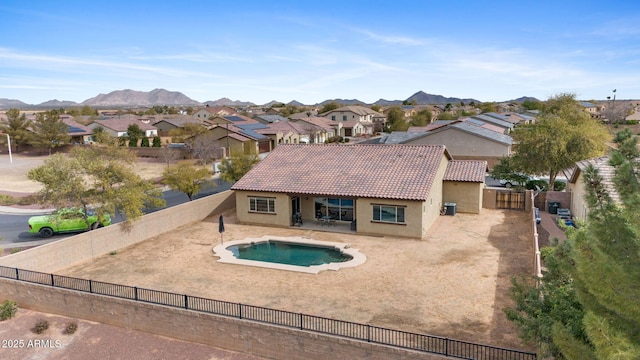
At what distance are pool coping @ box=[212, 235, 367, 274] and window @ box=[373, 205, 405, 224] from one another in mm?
3105

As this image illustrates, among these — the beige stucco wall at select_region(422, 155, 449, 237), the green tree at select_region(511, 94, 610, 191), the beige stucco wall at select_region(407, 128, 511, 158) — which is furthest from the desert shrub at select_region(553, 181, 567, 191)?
the beige stucco wall at select_region(422, 155, 449, 237)

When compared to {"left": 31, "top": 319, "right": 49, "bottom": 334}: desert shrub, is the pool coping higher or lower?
higher

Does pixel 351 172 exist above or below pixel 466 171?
above

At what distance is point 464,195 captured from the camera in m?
34.5

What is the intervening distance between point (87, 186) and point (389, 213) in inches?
732

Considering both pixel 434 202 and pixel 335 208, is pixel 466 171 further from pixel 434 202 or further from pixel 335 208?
pixel 335 208

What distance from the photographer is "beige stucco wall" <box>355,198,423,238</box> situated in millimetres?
28000

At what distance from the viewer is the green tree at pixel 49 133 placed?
74.4 m

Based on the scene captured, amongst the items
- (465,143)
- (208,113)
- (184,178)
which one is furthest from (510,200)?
(208,113)

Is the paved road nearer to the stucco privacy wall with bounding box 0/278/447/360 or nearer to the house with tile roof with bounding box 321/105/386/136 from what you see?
the stucco privacy wall with bounding box 0/278/447/360

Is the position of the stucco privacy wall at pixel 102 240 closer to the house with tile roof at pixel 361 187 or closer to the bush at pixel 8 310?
the bush at pixel 8 310

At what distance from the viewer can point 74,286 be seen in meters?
20.0

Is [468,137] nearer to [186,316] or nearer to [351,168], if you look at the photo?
[351,168]

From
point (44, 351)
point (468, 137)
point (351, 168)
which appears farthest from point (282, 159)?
point (468, 137)
